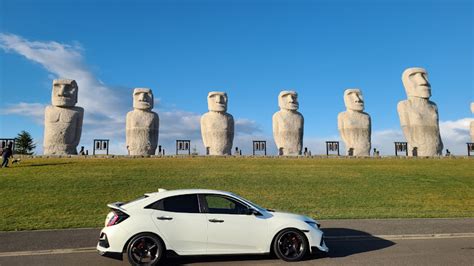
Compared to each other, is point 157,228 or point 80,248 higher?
point 157,228

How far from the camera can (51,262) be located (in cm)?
816

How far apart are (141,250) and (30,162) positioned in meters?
17.9

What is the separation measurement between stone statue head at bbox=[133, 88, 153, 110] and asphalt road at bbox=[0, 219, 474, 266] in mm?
21363

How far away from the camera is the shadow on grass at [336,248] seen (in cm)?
843

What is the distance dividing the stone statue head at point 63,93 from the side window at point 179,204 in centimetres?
2393

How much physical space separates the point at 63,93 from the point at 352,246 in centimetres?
2520

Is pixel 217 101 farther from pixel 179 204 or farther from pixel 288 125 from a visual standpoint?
pixel 179 204

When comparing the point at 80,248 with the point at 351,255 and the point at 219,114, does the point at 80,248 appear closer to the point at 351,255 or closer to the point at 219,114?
the point at 351,255

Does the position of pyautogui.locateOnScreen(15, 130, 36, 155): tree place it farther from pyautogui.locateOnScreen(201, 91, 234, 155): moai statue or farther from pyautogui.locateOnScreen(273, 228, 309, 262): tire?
pyautogui.locateOnScreen(273, 228, 309, 262): tire

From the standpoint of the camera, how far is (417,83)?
3366 centimetres

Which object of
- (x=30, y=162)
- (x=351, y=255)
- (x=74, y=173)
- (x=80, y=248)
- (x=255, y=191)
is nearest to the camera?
(x=351, y=255)

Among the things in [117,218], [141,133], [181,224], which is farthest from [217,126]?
[117,218]

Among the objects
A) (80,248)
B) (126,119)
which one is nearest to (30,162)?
(126,119)

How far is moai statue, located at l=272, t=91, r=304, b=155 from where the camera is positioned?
1323 inches
